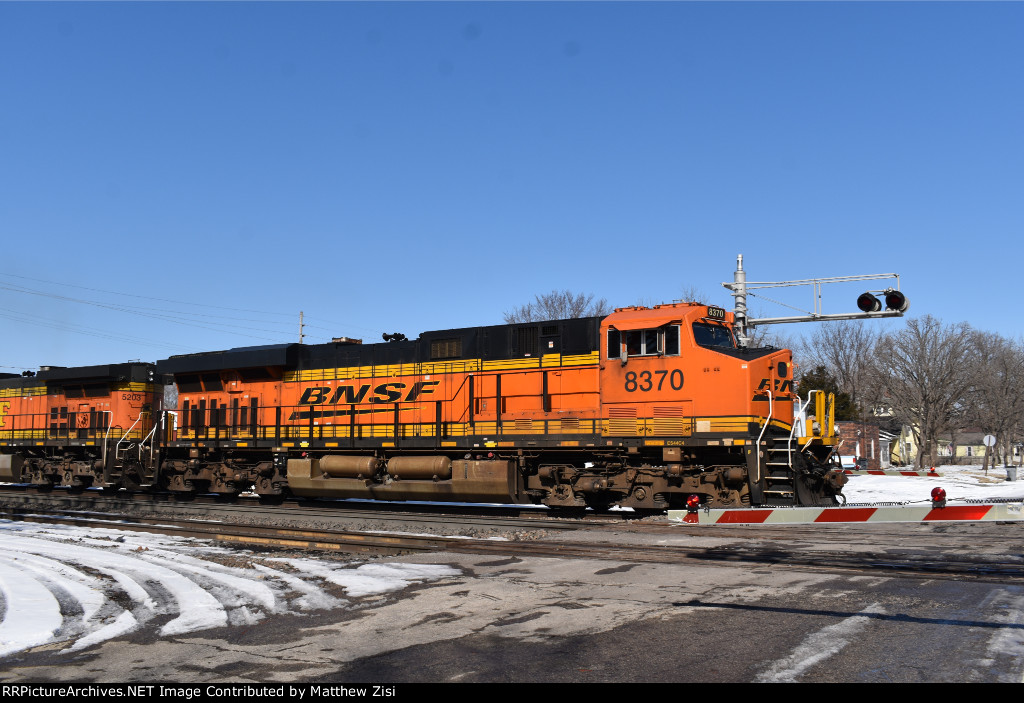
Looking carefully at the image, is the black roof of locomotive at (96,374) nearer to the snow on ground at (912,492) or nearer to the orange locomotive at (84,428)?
the orange locomotive at (84,428)

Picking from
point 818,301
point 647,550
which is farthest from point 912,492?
point 647,550

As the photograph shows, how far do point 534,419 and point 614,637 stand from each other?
10.1 m

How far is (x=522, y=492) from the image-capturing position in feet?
54.6

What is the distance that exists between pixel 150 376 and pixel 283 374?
6368 millimetres

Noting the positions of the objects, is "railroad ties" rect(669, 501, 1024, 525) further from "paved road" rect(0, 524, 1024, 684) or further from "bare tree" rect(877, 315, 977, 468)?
"bare tree" rect(877, 315, 977, 468)

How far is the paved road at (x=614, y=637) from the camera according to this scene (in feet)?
17.6

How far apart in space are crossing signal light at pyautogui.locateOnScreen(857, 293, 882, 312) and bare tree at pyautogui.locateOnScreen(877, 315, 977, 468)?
38183mm

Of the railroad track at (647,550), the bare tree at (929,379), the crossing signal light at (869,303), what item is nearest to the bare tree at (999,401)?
the bare tree at (929,379)

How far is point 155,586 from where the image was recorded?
877cm

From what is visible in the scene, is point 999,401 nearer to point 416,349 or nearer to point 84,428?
point 416,349

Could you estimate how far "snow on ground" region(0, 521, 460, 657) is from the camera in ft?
23.0

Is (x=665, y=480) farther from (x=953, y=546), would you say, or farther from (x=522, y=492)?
(x=953, y=546)

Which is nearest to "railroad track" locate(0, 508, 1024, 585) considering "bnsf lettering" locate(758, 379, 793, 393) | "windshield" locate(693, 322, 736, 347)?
"bnsf lettering" locate(758, 379, 793, 393)
